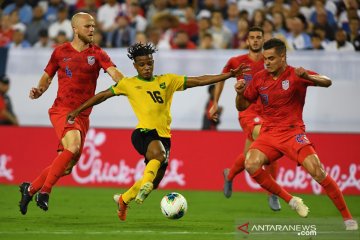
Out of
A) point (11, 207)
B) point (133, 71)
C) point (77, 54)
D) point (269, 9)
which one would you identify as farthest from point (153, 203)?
point (269, 9)

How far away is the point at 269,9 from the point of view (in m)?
19.5

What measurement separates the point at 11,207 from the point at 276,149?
13.6 ft

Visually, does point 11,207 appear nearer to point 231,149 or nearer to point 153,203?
point 153,203

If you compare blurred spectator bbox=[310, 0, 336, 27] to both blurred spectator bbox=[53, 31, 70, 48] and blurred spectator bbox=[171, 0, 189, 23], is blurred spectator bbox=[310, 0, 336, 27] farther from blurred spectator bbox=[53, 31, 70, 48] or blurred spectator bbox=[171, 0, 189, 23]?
blurred spectator bbox=[53, 31, 70, 48]

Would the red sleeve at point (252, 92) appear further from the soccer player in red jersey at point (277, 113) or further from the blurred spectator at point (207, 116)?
the blurred spectator at point (207, 116)

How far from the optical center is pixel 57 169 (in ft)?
36.5

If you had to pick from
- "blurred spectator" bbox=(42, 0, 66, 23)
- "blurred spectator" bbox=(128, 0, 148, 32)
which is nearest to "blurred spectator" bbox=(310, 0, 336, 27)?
"blurred spectator" bbox=(128, 0, 148, 32)

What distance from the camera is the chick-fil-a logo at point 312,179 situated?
15773mm

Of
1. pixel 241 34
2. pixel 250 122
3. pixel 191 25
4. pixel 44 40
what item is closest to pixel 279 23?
pixel 241 34

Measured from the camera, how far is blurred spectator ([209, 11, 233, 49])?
62.7ft

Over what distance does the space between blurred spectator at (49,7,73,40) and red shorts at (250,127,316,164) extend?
10.3m

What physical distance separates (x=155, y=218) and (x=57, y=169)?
57.2 inches

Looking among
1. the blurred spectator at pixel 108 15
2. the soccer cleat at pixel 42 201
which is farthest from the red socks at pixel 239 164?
the blurred spectator at pixel 108 15

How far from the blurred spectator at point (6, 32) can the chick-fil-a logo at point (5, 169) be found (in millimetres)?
4357
